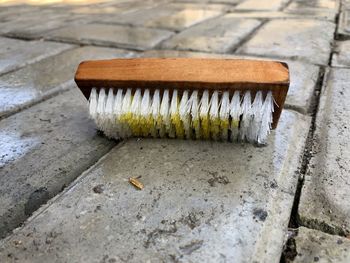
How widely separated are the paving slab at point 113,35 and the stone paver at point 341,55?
0.87m

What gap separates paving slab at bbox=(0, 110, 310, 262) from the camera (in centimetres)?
70

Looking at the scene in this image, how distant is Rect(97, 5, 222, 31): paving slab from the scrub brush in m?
1.38

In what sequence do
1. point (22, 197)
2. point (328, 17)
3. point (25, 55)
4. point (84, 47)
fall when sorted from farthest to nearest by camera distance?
point (328, 17) → point (84, 47) → point (25, 55) → point (22, 197)

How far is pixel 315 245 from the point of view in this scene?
705mm

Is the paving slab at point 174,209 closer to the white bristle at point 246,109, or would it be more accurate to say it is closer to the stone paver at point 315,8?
the white bristle at point 246,109

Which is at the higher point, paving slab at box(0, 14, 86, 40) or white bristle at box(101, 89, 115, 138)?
white bristle at box(101, 89, 115, 138)

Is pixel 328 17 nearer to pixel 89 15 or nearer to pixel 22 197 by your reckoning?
pixel 89 15

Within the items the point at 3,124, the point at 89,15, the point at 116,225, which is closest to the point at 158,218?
the point at 116,225

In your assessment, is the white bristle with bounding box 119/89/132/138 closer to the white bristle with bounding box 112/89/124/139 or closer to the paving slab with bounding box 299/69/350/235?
the white bristle with bounding box 112/89/124/139

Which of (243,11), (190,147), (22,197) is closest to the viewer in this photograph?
(22,197)

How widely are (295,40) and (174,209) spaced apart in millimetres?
1439

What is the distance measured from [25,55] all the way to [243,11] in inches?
63.0

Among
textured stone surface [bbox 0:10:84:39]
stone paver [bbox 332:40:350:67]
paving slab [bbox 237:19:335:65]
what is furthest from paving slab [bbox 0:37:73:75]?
stone paver [bbox 332:40:350:67]

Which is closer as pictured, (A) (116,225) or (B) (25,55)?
(A) (116,225)
